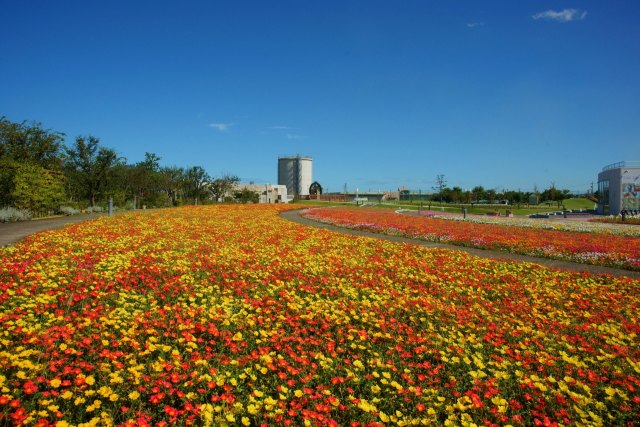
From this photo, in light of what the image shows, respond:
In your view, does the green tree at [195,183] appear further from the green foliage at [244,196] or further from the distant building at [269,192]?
the distant building at [269,192]

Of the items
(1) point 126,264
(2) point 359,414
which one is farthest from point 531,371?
(1) point 126,264

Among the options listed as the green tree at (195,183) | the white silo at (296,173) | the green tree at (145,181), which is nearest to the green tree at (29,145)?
the green tree at (145,181)

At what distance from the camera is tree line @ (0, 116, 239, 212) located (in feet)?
86.4

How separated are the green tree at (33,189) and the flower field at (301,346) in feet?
65.1

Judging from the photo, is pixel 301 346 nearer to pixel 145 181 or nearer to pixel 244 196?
pixel 145 181

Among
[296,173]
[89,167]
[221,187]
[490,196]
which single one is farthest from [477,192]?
[89,167]

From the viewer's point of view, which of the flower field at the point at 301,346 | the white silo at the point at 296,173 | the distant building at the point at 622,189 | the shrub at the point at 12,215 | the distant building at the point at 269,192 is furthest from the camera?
the white silo at the point at 296,173

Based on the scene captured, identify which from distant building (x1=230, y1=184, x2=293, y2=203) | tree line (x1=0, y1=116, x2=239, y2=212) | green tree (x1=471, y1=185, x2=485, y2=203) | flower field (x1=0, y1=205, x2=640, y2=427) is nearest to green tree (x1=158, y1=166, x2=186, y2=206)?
tree line (x1=0, y1=116, x2=239, y2=212)

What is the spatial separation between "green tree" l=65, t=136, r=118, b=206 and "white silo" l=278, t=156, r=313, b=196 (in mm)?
78056

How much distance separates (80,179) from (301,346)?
4451 cm

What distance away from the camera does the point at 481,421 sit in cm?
419

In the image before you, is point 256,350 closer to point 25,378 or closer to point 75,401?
point 75,401

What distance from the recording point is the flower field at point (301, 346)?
412 centimetres

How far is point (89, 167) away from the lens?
4197 cm
